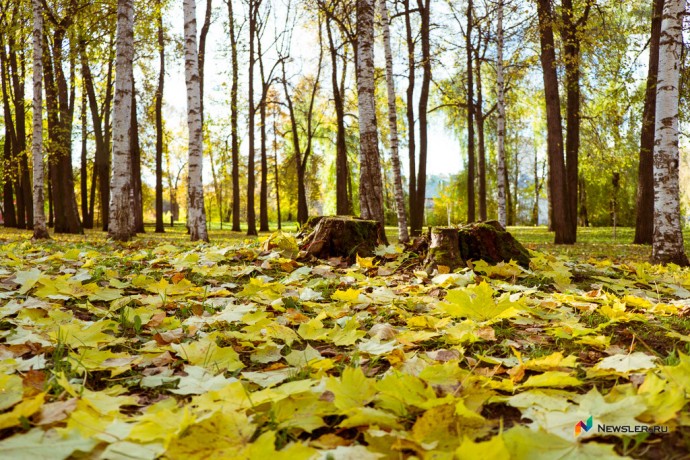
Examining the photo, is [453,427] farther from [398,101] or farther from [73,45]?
[398,101]

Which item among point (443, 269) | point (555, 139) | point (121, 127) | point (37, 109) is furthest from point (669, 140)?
point (37, 109)

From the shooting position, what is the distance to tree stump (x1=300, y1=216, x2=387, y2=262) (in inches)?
187

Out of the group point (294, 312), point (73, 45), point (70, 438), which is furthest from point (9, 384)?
point (73, 45)

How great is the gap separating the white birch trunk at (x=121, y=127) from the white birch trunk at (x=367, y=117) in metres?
4.17

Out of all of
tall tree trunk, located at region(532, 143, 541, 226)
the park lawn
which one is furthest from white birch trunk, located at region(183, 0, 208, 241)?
tall tree trunk, located at region(532, 143, 541, 226)

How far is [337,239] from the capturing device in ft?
15.8

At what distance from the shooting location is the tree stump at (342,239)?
475cm

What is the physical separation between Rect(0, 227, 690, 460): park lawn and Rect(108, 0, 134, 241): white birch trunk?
561 centimetres

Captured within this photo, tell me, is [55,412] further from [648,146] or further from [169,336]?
[648,146]

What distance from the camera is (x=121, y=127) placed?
8.40 meters

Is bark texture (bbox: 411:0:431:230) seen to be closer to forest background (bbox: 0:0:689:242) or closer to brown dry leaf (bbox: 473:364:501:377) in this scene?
forest background (bbox: 0:0:689:242)

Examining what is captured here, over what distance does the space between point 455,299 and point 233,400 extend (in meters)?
1.11

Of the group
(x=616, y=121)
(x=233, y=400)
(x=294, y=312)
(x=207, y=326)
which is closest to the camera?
(x=233, y=400)

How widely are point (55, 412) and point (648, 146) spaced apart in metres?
11.6
